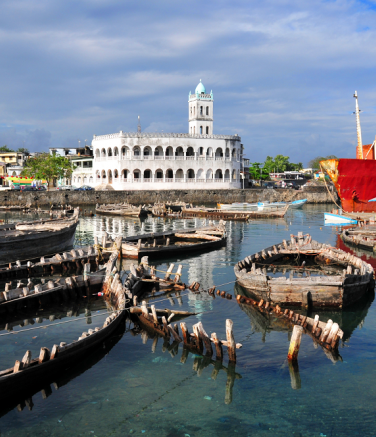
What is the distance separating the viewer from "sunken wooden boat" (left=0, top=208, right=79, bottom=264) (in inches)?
1021

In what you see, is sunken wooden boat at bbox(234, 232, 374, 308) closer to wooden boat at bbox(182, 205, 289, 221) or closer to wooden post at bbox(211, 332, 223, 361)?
wooden post at bbox(211, 332, 223, 361)

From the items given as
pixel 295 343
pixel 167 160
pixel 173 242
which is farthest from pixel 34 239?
pixel 167 160

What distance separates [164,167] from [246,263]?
Answer: 59316mm

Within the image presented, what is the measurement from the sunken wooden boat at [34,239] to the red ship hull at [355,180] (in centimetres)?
2574

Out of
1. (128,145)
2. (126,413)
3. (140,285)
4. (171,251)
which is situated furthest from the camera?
(128,145)

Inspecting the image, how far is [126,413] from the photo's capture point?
1110 cm

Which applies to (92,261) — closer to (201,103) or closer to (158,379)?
(158,379)

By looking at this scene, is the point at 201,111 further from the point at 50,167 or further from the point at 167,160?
the point at 50,167

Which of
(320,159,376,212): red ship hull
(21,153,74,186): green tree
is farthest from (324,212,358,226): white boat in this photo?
(21,153,74,186): green tree

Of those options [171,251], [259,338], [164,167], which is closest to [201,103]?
[164,167]

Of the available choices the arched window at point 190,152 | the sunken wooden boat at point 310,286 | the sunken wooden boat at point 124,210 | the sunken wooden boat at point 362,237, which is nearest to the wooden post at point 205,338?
the sunken wooden boat at point 310,286

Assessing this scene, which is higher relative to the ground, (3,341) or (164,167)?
(164,167)

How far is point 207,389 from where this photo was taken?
12273mm

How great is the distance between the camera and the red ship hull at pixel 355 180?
44094 mm
